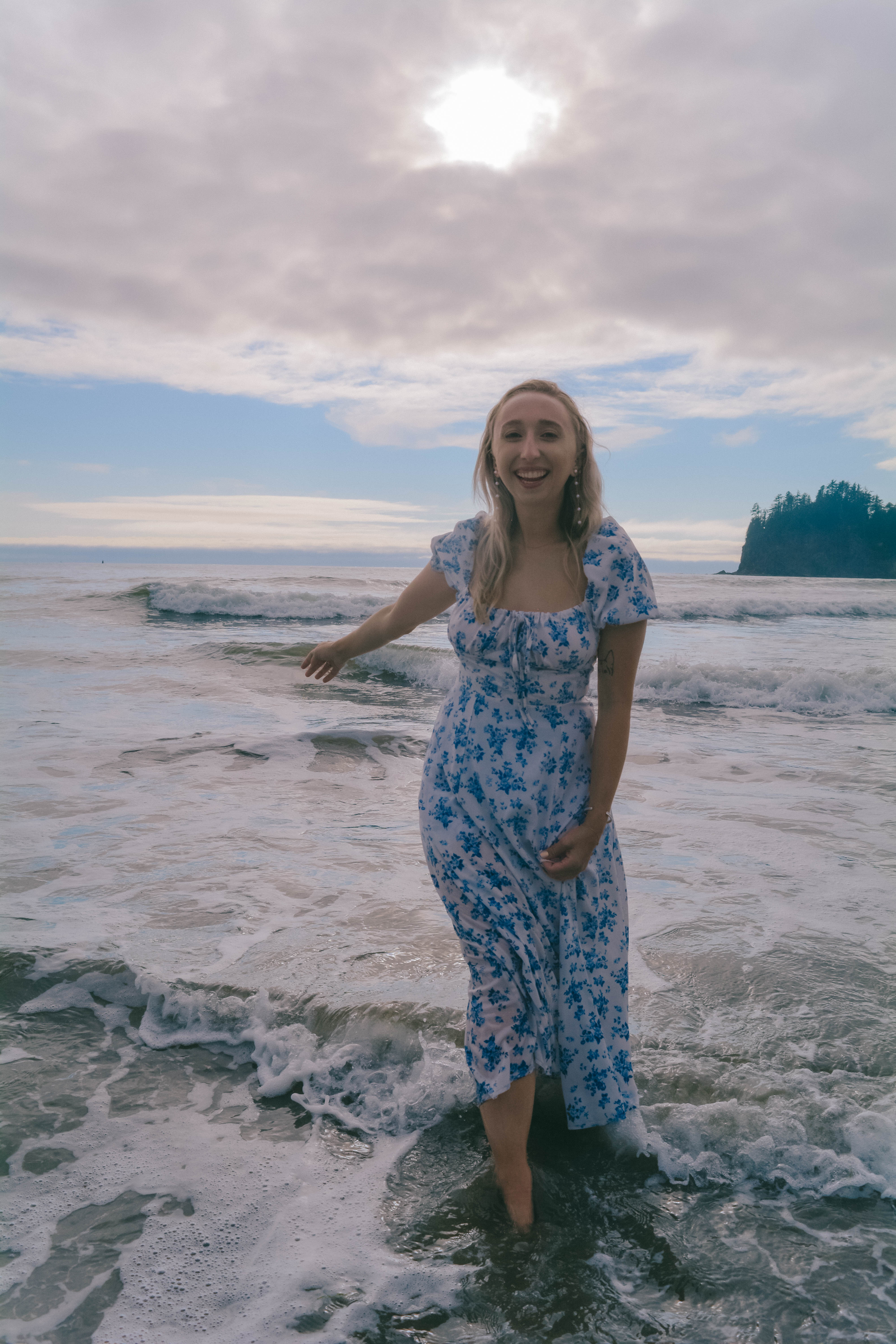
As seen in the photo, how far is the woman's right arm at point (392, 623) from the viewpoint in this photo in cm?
244

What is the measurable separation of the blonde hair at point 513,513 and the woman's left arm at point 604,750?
0.24 meters

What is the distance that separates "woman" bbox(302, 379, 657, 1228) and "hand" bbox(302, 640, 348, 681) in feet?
1.94

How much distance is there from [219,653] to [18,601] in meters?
11.5

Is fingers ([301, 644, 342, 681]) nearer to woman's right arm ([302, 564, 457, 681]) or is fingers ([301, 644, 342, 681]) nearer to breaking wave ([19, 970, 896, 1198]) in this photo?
woman's right arm ([302, 564, 457, 681])

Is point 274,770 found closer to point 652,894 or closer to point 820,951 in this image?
point 652,894

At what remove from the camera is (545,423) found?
2180 mm

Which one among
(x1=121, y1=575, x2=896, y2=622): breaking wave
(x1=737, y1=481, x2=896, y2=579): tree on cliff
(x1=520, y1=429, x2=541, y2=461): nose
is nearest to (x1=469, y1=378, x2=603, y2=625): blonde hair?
(x1=520, y1=429, x2=541, y2=461): nose

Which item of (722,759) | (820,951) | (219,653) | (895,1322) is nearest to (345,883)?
(820,951)

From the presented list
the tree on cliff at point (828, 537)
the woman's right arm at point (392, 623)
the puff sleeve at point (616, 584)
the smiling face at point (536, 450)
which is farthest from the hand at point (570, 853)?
the tree on cliff at point (828, 537)

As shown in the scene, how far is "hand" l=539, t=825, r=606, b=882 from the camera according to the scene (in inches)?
83.8

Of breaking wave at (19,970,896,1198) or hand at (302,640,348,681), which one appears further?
hand at (302,640,348,681)

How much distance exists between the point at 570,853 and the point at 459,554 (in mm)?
909

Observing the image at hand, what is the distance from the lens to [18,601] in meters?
22.3

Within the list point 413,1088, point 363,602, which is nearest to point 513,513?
point 413,1088
